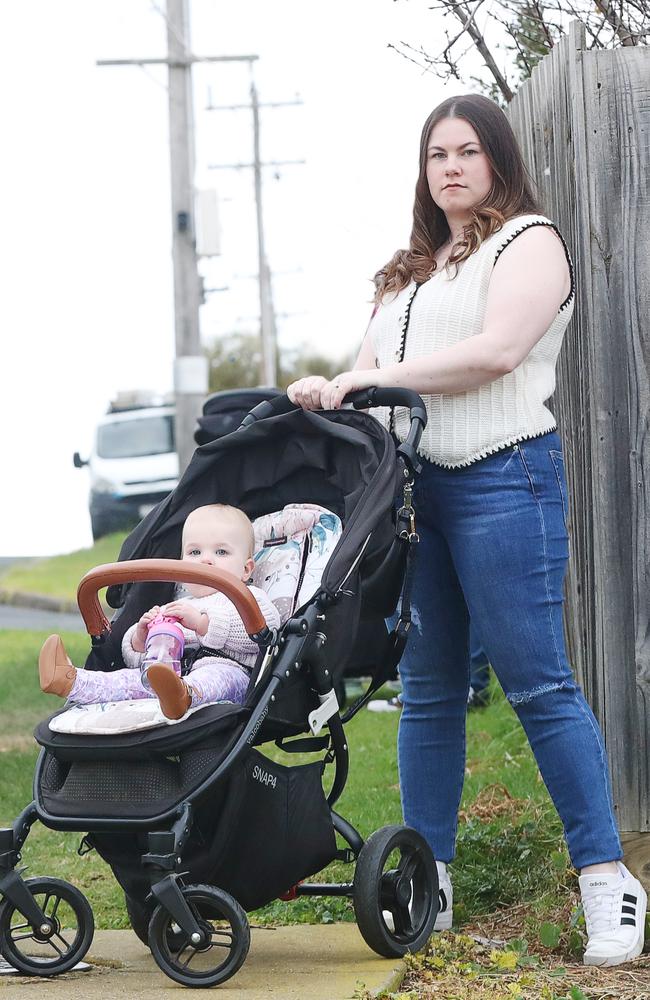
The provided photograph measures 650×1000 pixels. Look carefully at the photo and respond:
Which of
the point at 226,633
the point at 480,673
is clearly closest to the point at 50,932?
the point at 226,633

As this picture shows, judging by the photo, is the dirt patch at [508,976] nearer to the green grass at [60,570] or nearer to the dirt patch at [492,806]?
the dirt patch at [492,806]

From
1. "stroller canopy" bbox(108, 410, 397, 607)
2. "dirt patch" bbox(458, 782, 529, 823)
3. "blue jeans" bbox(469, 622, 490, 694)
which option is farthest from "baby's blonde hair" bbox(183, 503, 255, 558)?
"blue jeans" bbox(469, 622, 490, 694)

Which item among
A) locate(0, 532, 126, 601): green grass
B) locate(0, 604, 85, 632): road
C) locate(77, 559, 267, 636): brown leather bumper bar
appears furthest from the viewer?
locate(0, 532, 126, 601): green grass

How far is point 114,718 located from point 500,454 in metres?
1.16

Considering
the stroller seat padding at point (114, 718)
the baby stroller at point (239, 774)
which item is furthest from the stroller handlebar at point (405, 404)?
the stroller seat padding at point (114, 718)

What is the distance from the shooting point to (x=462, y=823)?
15.4ft

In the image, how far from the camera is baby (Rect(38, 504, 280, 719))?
10.2 feet

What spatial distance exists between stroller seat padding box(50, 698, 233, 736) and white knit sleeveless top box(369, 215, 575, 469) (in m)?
0.99

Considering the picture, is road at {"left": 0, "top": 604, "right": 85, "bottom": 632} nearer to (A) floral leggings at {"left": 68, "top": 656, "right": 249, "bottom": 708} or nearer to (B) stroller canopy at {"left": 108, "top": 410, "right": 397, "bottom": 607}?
(B) stroller canopy at {"left": 108, "top": 410, "right": 397, "bottom": 607}

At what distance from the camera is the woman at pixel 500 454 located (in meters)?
3.43

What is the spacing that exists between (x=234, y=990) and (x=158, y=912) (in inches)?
10.4

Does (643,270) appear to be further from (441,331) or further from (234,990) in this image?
(234,990)

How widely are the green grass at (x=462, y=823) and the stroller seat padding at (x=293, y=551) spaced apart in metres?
0.67

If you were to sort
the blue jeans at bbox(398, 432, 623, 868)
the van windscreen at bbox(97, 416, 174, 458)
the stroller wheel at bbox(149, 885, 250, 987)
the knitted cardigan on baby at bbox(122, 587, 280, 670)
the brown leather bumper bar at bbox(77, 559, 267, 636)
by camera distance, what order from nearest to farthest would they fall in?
the stroller wheel at bbox(149, 885, 250, 987), the brown leather bumper bar at bbox(77, 559, 267, 636), the knitted cardigan on baby at bbox(122, 587, 280, 670), the blue jeans at bbox(398, 432, 623, 868), the van windscreen at bbox(97, 416, 174, 458)
